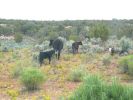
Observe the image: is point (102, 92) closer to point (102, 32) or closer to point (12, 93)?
point (12, 93)

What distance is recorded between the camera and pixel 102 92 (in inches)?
302

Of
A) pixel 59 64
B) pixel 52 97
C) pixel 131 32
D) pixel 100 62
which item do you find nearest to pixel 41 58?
pixel 59 64

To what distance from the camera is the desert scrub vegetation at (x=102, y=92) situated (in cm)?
768

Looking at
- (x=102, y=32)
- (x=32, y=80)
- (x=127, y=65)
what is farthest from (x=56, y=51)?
(x=102, y=32)

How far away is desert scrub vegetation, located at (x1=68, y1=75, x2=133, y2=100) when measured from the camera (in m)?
7.68

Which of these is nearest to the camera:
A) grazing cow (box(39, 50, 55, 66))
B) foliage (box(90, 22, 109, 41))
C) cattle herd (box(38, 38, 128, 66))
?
grazing cow (box(39, 50, 55, 66))

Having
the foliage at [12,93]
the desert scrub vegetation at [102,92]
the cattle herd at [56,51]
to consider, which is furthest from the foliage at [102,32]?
the desert scrub vegetation at [102,92]

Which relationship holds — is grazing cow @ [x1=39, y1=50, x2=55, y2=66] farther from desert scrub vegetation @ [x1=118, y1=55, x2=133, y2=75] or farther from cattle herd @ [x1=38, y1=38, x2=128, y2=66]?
desert scrub vegetation @ [x1=118, y1=55, x2=133, y2=75]

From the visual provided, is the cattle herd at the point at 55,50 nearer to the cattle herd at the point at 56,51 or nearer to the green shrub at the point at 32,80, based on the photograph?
the cattle herd at the point at 56,51

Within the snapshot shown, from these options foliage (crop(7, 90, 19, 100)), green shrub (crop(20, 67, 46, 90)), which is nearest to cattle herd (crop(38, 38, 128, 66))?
green shrub (crop(20, 67, 46, 90))

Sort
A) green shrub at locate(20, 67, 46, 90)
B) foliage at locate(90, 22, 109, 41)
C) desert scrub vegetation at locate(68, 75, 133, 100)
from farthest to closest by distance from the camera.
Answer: foliage at locate(90, 22, 109, 41), green shrub at locate(20, 67, 46, 90), desert scrub vegetation at locate(68, 75, 133, 100)

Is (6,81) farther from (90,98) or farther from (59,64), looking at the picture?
(90,98)

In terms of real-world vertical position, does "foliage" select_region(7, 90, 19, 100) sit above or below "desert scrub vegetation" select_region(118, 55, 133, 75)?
below

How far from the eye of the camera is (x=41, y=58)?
20516mm
